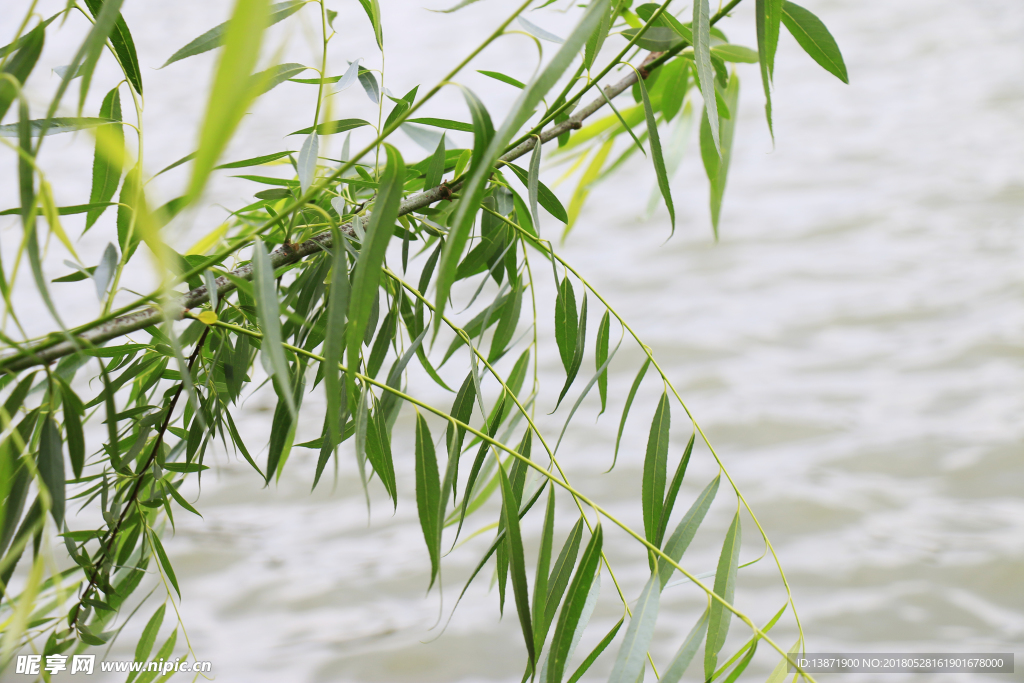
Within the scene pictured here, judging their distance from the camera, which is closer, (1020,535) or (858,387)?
(1020,535)

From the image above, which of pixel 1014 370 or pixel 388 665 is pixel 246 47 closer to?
pixel 388 665

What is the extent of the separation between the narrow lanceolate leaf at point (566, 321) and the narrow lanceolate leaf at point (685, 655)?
4.1 inches

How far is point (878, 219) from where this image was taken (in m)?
1.02

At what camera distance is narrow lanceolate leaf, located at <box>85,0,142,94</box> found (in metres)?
0.21

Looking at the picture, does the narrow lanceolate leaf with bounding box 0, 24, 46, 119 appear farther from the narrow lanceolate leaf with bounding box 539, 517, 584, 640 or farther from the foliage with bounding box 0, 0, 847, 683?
the narrow lanceolate leaf with bounding box 539, 517, 584, 640

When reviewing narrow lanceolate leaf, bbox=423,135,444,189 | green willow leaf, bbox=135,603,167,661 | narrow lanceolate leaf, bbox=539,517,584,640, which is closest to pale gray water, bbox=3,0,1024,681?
green willow leaf, bbox=135,603,167,661

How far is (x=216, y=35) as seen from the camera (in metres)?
0.21

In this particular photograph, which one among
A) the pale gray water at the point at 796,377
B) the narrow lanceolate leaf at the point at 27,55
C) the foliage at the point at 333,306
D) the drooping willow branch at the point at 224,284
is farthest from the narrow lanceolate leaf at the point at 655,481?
the pale gray water at the point at 796,377

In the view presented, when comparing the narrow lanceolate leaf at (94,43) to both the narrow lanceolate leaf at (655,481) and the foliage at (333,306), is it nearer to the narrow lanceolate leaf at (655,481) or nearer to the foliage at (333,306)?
the foliage at (333,306)

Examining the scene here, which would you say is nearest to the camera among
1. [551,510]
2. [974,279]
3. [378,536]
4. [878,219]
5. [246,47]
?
[246,47]

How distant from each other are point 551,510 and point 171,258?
0.14 metres

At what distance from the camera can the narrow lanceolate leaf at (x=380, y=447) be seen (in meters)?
0.23

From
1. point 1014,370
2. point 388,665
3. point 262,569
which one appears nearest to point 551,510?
point 388,665

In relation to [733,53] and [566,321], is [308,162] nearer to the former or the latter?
[566,321]
